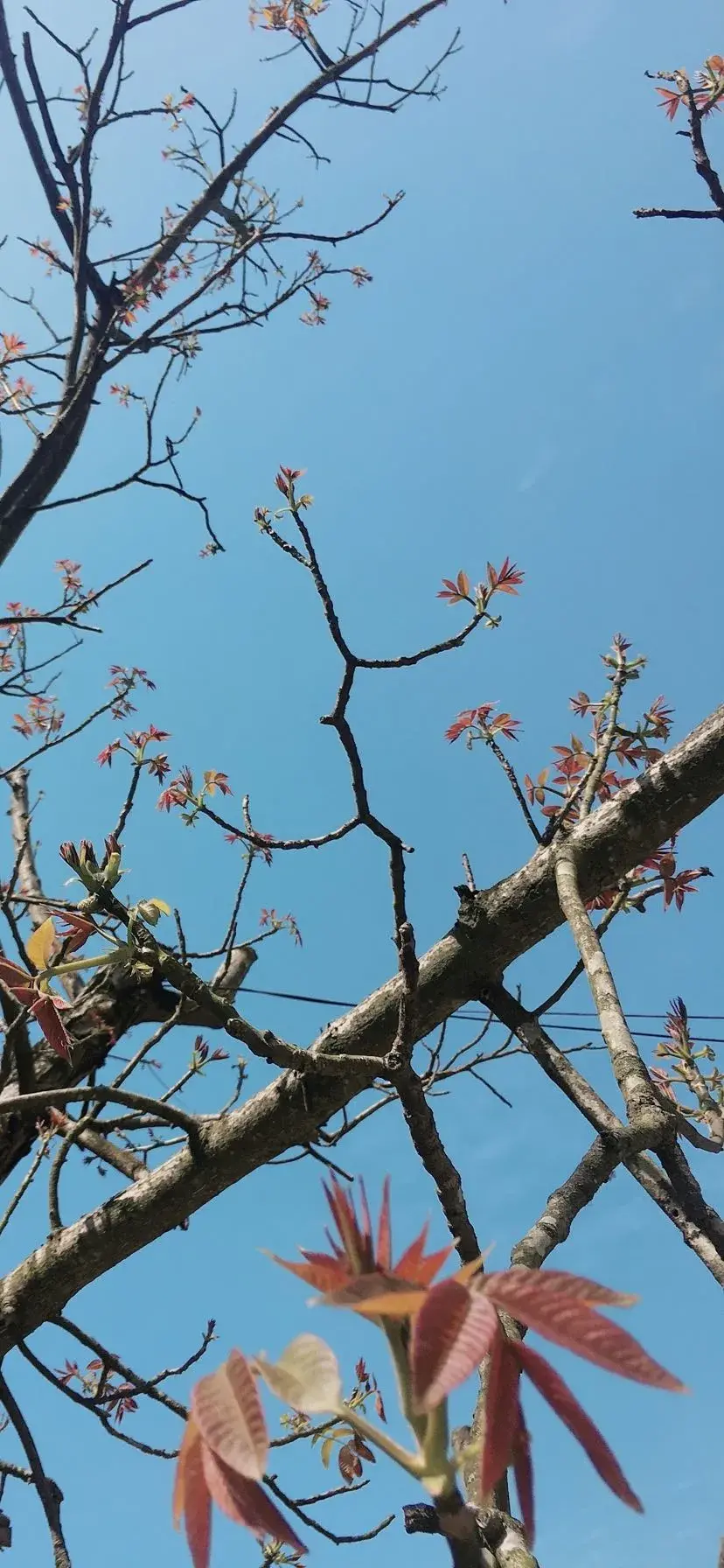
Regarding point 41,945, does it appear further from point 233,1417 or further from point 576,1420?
point 576,1420

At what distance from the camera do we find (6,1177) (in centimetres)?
254

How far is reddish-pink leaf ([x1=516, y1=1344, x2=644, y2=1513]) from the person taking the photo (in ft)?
1.24

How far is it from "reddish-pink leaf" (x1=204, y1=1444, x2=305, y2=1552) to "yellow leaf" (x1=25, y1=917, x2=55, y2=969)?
0.90 m

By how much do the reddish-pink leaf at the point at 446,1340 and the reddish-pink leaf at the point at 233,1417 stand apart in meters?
0.10

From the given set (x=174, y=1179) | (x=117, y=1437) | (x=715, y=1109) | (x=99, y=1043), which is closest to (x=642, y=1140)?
(x=174, y=1179)

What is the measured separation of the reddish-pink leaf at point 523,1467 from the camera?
443 mm

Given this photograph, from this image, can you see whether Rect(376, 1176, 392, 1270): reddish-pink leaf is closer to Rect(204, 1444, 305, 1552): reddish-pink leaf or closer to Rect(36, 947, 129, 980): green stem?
Rect(204, 1444, 305, 1552): reddish-pink leaf

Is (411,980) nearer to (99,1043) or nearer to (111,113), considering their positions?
(99,1043)

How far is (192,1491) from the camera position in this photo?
45 centimetres

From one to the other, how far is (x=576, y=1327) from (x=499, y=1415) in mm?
97

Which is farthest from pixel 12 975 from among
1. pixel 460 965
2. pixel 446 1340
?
pixel 446 1340

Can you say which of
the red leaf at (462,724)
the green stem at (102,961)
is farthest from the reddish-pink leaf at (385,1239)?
the red leaf at (462,724)

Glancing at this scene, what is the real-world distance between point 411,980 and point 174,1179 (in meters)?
1.05

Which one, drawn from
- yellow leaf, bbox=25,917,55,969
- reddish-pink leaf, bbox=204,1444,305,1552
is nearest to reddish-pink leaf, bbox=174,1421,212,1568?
reddish-pink leaf, bbox=204,1444,305,1552
